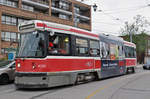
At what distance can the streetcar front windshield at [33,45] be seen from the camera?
8125 millimetres

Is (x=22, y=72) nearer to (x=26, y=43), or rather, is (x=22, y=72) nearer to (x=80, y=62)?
(x=26, y=43)

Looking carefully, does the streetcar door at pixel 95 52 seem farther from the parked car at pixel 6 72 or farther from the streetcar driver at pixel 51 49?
the parked car at pixel 6 72

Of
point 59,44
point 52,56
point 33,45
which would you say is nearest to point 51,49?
point 52,56

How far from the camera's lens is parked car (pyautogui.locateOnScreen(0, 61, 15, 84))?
34.7 ft

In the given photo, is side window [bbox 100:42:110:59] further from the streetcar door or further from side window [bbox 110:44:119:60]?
side window [bbox 110:44:119:60]

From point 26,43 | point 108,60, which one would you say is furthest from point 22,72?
point 108,60

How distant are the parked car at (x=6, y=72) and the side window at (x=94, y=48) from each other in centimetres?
508

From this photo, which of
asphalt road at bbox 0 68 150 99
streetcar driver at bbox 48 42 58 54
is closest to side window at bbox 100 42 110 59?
asphalt road at bbox 0 68 150 99

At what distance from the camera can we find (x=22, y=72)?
820 centimetres

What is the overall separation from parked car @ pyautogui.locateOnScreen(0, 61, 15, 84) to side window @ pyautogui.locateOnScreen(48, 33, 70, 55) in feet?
13.4

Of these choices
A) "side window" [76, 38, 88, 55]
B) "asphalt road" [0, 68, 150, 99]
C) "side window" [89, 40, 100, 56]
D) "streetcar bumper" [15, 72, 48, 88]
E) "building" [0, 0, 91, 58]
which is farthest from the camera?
"building" [0, 0, 91, 58]

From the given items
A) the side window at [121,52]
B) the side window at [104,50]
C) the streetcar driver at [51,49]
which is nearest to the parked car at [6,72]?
the streetcar driver at [51,49]

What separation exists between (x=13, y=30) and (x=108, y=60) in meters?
23.0

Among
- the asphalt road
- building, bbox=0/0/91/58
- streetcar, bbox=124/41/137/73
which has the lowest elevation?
the asphalt road
